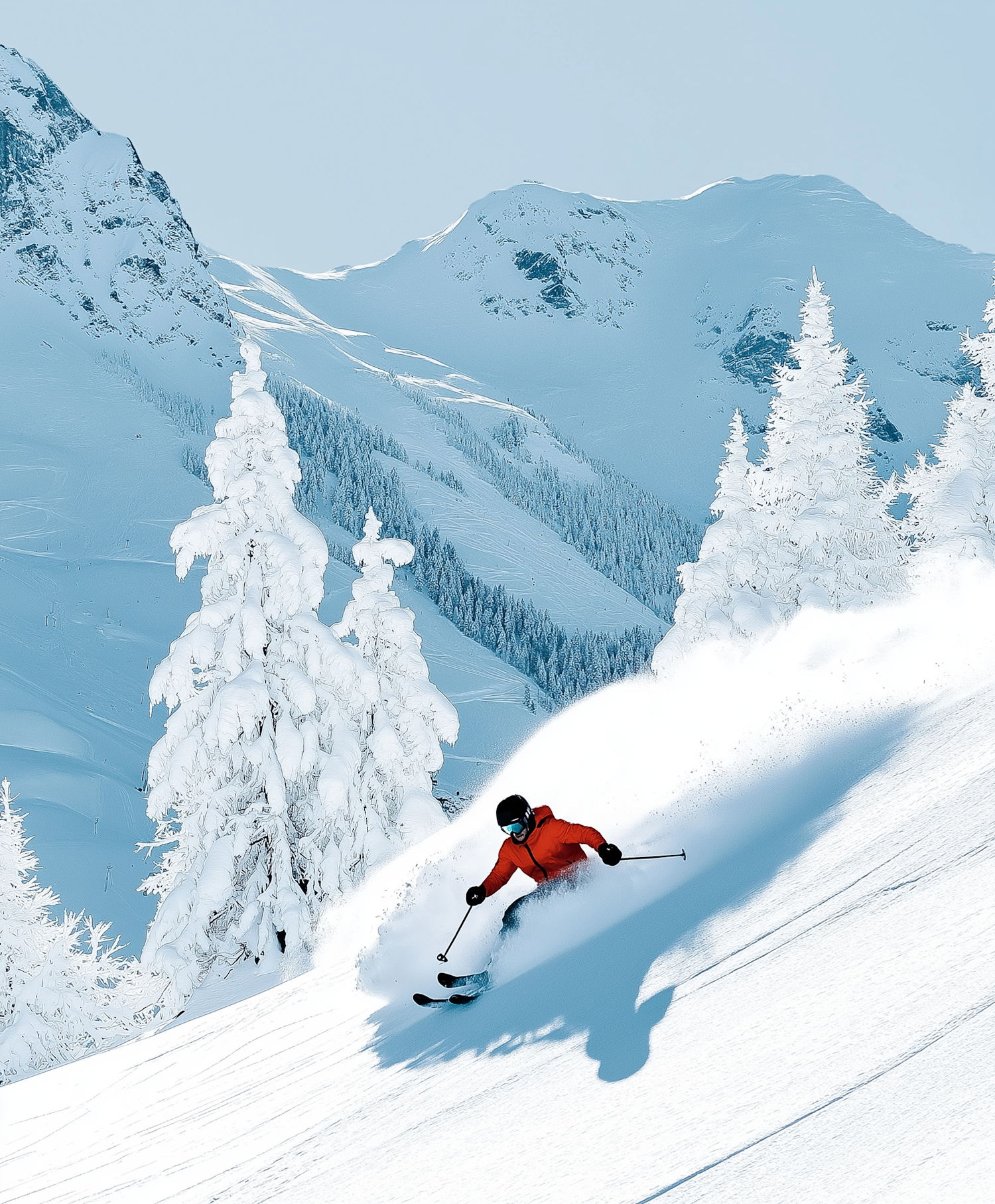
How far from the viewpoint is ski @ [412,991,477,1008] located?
5441 mm

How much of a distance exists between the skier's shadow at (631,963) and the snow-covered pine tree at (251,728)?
1011 centimetres

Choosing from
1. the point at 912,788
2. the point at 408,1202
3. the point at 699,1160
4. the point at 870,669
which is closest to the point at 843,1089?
the point at 699,1160

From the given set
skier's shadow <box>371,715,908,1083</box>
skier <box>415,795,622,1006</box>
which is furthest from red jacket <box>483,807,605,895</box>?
skier's shadow <box>371,715,908,1083</box>

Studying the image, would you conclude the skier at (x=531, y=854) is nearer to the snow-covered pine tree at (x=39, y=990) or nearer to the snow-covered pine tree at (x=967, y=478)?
the snow-covered pine tree at (x=39, y=990)

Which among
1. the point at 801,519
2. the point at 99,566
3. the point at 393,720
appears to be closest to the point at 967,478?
the point at 801,519

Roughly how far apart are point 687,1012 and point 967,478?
72.1 feet

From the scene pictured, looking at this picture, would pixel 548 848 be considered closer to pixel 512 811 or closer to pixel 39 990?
pixel 512 811

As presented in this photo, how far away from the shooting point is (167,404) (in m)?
131

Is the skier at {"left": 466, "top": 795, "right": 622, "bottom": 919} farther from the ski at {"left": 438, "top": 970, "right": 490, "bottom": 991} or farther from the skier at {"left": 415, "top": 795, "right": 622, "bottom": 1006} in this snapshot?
the ski at {"left": 438, "top": 970, "right": 490, "bottom": 991}

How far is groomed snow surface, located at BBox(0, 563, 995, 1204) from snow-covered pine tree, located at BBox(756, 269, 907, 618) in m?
16.5

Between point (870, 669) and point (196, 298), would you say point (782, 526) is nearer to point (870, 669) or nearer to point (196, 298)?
point (870, 669)

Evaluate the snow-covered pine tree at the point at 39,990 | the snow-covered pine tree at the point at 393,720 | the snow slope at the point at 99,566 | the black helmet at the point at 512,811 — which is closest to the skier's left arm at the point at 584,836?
the black helmet at the point at 512,811

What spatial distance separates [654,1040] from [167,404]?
138 m

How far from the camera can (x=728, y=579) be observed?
25.6 metres
